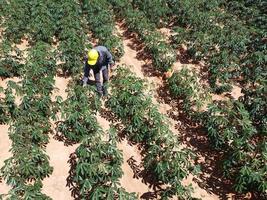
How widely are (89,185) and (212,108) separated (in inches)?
129

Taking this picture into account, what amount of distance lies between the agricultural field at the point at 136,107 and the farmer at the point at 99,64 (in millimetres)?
299

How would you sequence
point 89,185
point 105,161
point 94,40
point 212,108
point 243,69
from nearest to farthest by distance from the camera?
point 89,185 < point 105,161 < point 212,108 < point 243,69 < point 94,40

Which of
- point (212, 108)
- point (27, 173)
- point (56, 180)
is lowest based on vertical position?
point (56, 180)

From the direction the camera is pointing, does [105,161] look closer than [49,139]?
Yes

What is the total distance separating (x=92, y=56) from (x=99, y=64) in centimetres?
36

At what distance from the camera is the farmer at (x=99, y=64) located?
10.3 meters

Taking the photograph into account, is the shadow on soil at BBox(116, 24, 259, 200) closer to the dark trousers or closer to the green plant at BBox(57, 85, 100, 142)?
the green plant at BBox(57, 85, 100, 142)

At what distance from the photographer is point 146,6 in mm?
15703

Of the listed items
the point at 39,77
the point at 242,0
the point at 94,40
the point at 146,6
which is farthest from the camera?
the point at 242,0

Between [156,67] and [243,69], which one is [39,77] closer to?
[156,67]

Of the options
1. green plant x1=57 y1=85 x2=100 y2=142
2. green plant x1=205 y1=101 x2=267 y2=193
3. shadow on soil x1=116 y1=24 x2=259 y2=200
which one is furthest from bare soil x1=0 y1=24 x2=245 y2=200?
green plant x1=205 y1=101 x2=267 y2=193

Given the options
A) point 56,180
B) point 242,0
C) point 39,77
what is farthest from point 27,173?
point 242,0

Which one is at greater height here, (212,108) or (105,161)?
(212,108)

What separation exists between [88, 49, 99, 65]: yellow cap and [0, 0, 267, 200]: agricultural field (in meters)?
0.64
